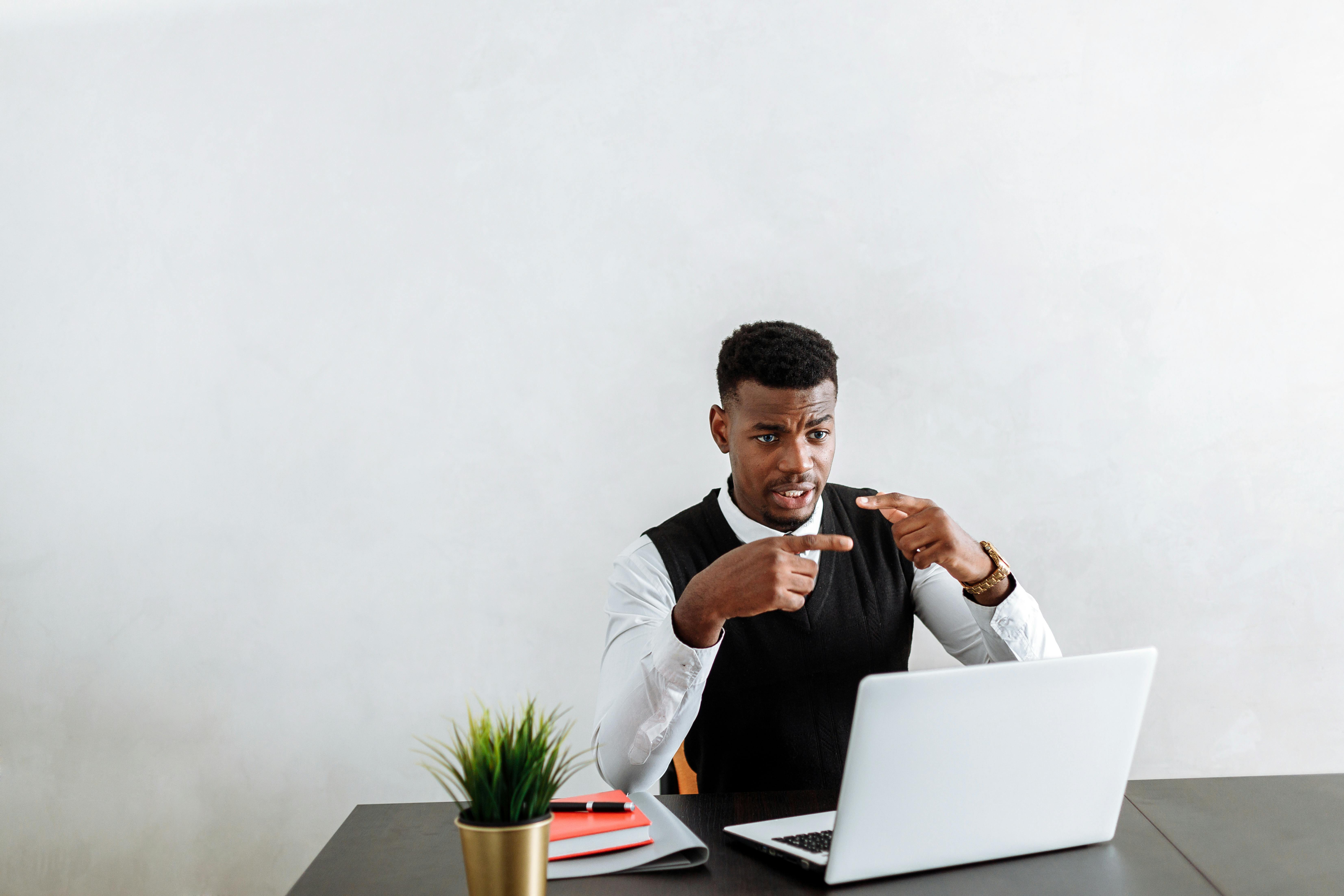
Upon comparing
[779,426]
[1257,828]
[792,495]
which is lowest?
[1257,828]

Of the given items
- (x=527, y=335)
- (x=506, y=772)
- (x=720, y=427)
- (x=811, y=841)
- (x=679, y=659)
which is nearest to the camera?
(x=506, y=772)

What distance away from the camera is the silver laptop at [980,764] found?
102 centimetres

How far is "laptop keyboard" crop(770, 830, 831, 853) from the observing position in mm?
1137

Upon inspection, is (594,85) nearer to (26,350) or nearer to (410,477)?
(410,477)

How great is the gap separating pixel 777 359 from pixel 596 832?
90cm

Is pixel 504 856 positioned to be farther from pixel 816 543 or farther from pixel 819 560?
pixel 819 560

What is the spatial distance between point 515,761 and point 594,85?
1879 mm

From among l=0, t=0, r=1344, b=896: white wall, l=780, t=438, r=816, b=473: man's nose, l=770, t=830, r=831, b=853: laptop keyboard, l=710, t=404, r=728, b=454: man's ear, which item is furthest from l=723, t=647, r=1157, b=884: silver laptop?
l=0, t=0, r=1344, b=896: white wall

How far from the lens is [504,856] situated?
90 centimetres

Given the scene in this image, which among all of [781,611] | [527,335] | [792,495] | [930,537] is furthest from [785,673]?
[527,335]

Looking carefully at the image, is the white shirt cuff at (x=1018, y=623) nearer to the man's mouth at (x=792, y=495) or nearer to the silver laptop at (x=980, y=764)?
the man's mouth at (x=792, y=495)

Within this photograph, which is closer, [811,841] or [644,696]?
[811,841]

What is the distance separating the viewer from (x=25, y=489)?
235 centimetres

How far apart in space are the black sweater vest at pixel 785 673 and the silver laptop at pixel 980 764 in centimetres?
58
